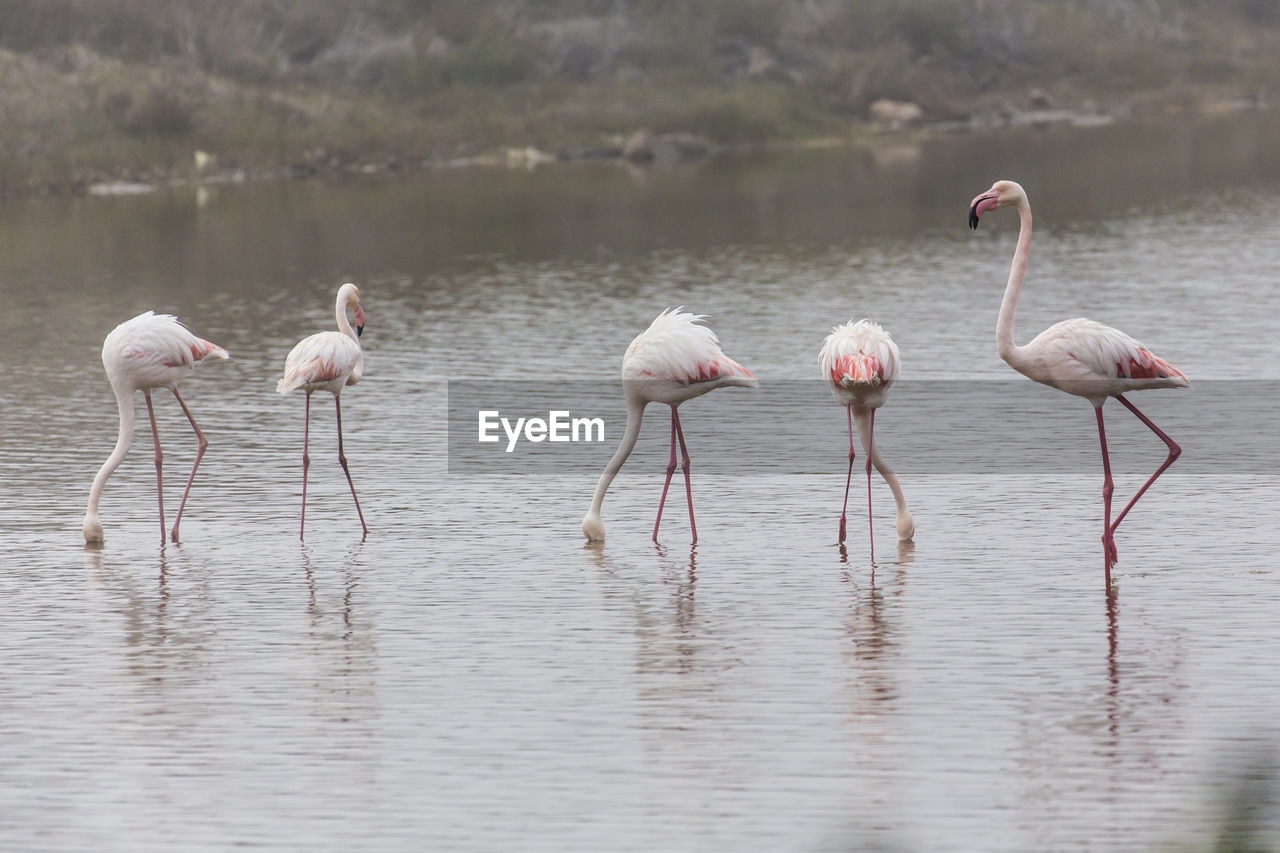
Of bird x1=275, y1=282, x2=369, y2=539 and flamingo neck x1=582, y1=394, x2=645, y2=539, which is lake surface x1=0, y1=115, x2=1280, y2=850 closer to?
flamingo neck x1=582, y1=394, x2=645, y2=539

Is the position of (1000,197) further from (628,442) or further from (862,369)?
(628,442)

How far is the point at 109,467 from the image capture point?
10.2 metres

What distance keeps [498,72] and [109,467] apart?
39.6m

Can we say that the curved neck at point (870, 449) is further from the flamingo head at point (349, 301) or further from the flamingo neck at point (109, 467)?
the flamingo neck at point (109, 467)

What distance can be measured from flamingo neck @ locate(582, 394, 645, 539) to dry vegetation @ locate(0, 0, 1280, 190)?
27724mm

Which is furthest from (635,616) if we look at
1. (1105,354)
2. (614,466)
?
(1105,354)

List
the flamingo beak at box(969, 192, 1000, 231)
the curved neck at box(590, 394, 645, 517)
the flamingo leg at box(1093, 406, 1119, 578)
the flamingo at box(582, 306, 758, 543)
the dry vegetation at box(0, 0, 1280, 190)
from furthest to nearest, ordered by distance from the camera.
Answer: the dry vegetation at box(0, 0, 1280, 190)
the curved neck at box(590, 394, 645, 517)
the flamingo at box(582, 306, 758, 543)
the flamingo leg at box(1093, 406, 1119, 578)
the flamingo beak at box(969, 192, 1000, 231)

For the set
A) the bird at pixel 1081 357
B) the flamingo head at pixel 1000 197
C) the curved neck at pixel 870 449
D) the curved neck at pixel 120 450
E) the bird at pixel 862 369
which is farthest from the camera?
the curved neck at pixel 120 450

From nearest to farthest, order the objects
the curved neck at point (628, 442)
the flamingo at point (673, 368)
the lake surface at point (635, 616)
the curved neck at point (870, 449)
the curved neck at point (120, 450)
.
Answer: the lake surface at point (635, 616) < the flamingo at point (673, 368) < the curved neck at point (870, 449) < the curved neck at point (628, 442) < the curved neck at point (120, 450)

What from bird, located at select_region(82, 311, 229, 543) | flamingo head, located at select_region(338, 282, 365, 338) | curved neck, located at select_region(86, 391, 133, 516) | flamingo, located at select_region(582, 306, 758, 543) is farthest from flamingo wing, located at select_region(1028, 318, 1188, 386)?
curved neck, located at select_region(86, 391, 133, 516)

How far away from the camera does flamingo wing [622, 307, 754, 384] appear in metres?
9.77

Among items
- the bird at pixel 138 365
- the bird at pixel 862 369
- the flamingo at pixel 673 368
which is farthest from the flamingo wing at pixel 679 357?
the bird at pixel 138 365

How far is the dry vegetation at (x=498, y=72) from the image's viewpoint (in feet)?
129

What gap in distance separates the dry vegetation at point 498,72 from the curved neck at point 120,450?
1046 inches
